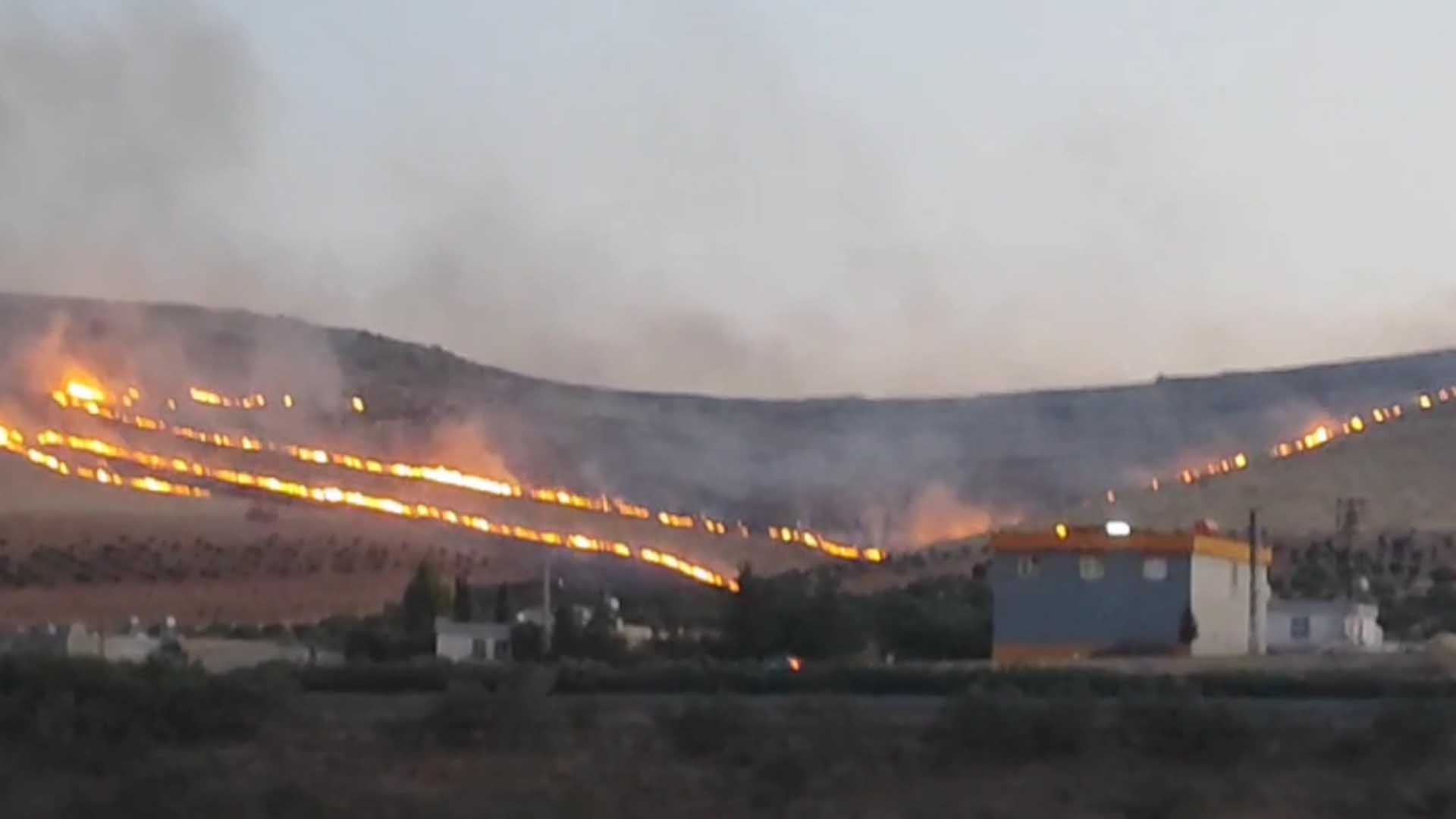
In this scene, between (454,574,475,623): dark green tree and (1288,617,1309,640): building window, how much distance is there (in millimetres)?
18820

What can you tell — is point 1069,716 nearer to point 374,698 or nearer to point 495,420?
point 374,698

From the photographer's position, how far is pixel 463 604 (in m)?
78.5

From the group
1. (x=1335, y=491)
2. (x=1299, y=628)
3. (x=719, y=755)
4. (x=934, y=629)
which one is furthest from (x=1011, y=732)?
(x=1335, y=491)

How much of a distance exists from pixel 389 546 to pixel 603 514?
16056mm

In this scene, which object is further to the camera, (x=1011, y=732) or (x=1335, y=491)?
(x=1335, y=491)

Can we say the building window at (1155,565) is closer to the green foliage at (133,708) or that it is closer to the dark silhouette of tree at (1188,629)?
the dark silhouette of tree at (1188,629)

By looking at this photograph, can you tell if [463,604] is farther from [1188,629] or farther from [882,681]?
[882,681]

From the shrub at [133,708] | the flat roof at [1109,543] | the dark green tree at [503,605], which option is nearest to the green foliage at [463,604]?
the dark green tree at [503,605]

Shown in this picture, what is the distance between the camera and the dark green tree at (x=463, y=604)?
74.2m

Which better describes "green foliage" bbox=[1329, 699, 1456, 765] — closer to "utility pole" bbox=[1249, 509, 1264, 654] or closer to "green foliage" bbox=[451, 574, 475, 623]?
"utility pole" bbox=[1249, 509, 1264, 654]

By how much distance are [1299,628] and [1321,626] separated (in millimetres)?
491

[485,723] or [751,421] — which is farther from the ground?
[751,421]

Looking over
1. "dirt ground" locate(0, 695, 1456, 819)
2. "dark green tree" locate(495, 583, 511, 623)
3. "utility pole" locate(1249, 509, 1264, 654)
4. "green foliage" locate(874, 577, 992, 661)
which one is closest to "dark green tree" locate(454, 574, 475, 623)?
"dark green tree" locate(495, 583, 511, 623)

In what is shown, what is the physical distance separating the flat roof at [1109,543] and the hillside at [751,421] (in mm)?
63796
